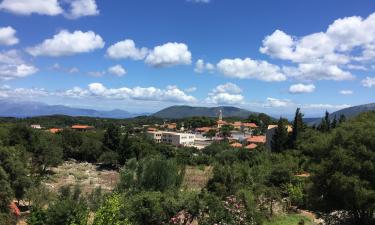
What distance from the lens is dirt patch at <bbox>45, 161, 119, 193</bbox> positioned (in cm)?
4642

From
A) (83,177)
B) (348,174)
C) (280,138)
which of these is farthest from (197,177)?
(348,174)

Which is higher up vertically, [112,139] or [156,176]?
[156,176]

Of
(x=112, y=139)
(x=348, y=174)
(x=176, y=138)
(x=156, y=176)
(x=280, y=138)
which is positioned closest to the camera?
(x=348, y=174)

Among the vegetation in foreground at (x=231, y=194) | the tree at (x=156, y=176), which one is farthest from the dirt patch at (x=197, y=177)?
the tree at (x=156, y=176)

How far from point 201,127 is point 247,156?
7968cm

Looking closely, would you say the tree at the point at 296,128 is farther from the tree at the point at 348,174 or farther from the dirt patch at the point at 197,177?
the tree at the point at 348,174

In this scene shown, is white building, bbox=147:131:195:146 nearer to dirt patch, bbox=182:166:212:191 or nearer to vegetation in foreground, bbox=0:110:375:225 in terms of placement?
dirt patch, bbox=182:166:212:191

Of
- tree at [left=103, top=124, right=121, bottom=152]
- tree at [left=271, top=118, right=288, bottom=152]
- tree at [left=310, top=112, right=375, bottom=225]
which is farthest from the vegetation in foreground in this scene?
tree at [left=103, top=124, right=121, bottom=152]

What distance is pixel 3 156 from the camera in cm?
2667

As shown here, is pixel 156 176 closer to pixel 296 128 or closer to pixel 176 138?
pixel 296 128

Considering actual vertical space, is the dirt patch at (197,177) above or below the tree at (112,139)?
below

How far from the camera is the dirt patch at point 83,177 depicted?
4642cm

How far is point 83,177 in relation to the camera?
174ft

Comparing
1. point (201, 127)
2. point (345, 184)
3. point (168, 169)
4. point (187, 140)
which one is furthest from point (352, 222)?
point (201, 127)
